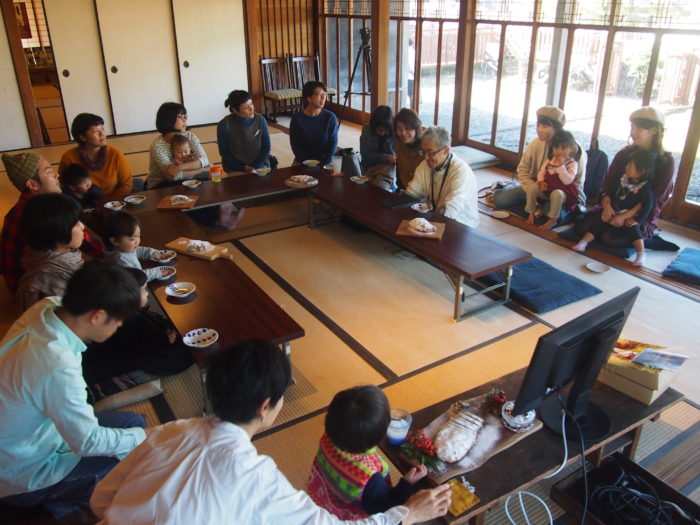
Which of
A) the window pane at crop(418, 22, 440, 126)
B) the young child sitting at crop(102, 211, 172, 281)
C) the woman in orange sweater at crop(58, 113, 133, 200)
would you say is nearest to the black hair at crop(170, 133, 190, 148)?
the woman in orange sweater at crop(58, 113, 133, 200)

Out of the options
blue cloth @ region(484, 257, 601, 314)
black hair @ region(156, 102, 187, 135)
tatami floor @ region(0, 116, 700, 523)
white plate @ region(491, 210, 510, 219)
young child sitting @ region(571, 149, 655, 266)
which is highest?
black hair @ region(156, 102, 187, 135)

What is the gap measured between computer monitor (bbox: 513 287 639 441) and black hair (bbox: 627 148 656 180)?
8.77ft

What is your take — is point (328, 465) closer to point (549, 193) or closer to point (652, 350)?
point (652, 350)

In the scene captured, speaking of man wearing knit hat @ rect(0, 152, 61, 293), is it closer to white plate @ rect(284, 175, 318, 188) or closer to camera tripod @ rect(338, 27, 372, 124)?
white plate @ rect(284, 175, 318, 188)

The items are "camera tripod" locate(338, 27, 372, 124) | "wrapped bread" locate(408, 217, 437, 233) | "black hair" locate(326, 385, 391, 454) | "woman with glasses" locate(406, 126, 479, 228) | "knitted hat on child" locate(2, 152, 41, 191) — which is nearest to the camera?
"black hair" locate(326, 385, 391, 454)

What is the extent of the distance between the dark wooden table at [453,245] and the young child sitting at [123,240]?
56.4 inches

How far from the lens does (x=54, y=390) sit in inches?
65.9

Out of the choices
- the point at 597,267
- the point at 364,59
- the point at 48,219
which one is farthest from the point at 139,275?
the point at 364,59

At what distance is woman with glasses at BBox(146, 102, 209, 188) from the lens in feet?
14.9

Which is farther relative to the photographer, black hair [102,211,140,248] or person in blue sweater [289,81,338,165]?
person in blue sweater [289,81,338,165]

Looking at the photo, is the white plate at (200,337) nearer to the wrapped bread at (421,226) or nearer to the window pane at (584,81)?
the wrapped bread at (421,226)

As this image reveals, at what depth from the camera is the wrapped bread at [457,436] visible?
179cm

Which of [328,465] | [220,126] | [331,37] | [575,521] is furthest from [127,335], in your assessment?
[331,37]

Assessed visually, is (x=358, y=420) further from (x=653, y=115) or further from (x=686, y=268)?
(x=653, y=115)
